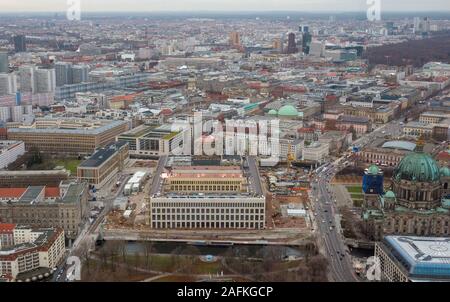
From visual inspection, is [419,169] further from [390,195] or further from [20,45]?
[20,45]

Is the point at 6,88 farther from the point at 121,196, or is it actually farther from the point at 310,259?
the point at 310,259

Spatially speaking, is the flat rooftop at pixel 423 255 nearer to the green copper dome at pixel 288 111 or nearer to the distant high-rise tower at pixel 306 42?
the green copper dome at pixel 288 111

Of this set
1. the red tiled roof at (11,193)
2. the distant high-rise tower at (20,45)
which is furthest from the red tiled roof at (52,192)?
the distant high-rise tower at (20,45)

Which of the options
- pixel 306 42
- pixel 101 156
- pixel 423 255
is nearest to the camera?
pixel 423 255

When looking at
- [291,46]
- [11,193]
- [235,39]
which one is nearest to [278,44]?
[291,46]

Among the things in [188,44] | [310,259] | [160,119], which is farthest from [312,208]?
[188,44]

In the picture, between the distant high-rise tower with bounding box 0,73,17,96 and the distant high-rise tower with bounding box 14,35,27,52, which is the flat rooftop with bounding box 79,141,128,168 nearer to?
the distant high-rise tower with bounding box 0,73,17,96

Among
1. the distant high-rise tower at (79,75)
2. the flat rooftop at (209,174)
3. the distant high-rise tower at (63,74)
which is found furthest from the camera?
the distant high-rise tower at (79,75)
